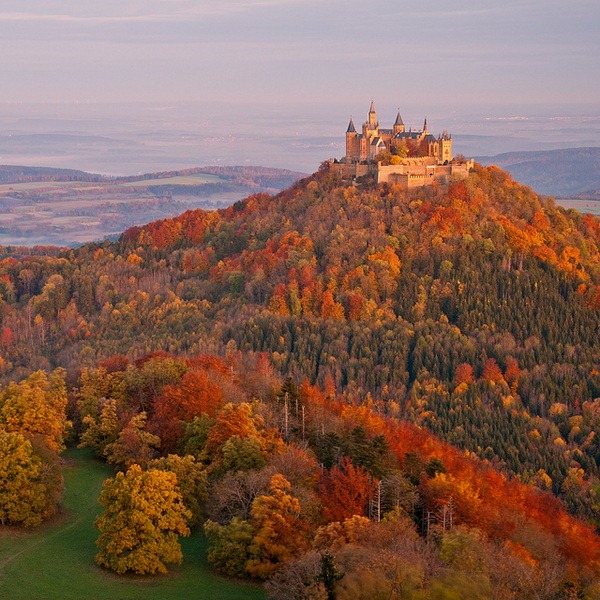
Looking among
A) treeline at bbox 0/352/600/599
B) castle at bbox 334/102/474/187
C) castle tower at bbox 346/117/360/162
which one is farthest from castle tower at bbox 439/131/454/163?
treeline at bbox 0/352/600/599

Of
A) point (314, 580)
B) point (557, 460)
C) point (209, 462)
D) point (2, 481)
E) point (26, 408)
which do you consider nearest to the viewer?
point (314, 580)

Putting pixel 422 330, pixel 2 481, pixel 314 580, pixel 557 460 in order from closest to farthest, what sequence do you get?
1. pixel 314 580
2. pixel 2 481
3. pixel 557 460
4. pixel 422 330

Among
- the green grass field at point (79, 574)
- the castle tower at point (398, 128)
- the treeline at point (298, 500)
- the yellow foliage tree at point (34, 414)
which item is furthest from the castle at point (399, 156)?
the green grass field at point (79, 574)

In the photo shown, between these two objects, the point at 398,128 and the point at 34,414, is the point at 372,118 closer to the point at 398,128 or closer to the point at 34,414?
the point at 398,128

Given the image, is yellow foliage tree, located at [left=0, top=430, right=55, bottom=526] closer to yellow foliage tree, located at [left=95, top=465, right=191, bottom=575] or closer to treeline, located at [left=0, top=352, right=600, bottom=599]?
treeline, located at [left=0, top=352, right=600, bottom=599]

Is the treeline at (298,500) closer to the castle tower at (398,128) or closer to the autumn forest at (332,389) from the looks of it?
the autumn forest at (332,389)

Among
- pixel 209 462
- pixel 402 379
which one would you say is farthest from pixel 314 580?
pixel 402 379

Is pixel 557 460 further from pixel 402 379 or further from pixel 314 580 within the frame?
pixel 314 580

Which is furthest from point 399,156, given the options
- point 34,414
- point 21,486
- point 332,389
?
point 21,486
